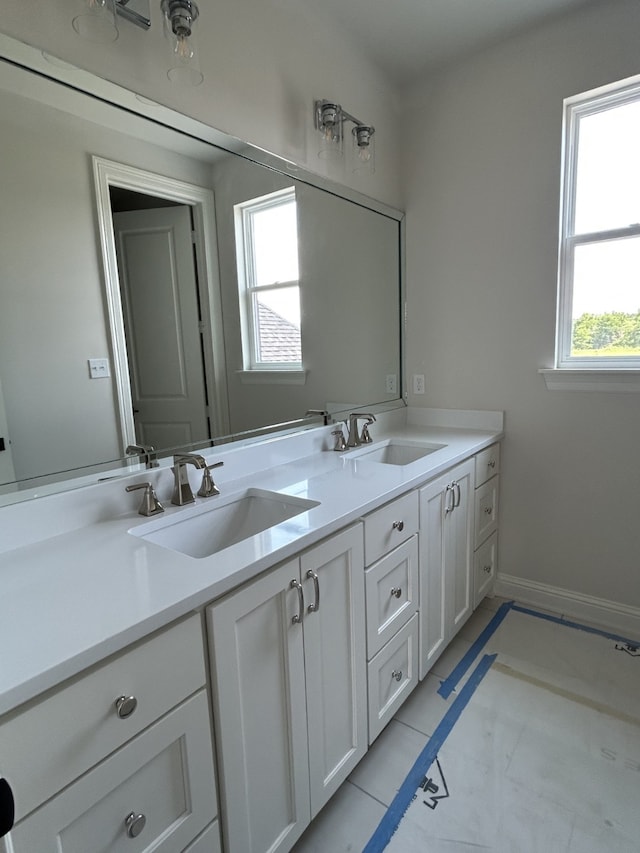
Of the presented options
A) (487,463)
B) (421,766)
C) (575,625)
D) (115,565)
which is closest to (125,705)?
(115,565)

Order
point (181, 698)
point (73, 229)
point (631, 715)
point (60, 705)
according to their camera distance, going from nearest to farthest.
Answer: point (60, 705)
point (181, 698)
point (73, 229)
point (631, 715)

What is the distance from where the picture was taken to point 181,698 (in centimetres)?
81

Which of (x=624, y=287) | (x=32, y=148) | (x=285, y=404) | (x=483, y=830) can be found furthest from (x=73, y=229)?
(x=624, y=287)

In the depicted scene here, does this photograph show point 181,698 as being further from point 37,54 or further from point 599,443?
point 599,443

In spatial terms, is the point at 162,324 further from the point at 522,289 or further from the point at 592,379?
the point at 592,379

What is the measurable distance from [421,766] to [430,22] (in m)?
2.75

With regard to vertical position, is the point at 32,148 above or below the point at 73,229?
above

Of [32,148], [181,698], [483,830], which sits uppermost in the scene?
[32,148]

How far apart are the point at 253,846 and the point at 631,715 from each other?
1.38 metres

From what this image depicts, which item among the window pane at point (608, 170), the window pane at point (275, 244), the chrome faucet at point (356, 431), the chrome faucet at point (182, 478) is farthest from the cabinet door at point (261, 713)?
the window pane at point (608, 170)

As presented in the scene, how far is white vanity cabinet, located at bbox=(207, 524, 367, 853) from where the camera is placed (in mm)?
916

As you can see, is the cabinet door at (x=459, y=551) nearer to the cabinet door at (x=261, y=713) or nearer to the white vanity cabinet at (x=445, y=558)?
the white vanity cabinet at (x=445, y=558)

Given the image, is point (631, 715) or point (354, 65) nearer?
point (631, 715)

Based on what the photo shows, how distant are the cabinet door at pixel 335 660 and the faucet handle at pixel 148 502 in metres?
0.45
